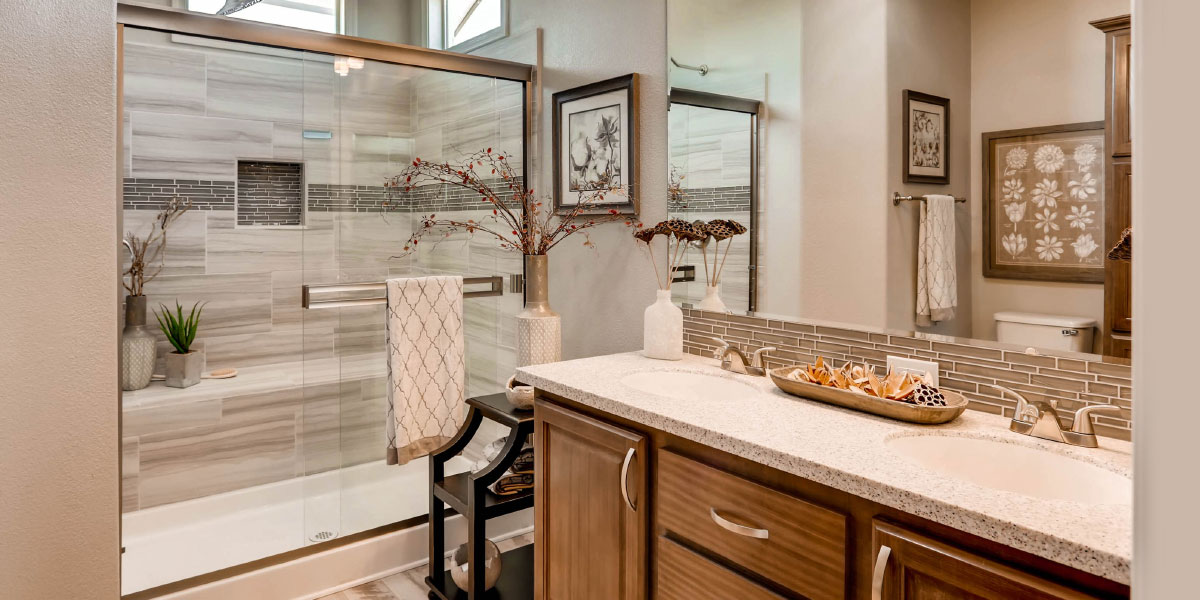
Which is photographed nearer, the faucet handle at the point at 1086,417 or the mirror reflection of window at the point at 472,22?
the faucet handle at the point at 1086,417

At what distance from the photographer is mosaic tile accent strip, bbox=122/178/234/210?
2.53 meters

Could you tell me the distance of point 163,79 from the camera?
2.19 metres

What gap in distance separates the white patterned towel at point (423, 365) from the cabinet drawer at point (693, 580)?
1.27m

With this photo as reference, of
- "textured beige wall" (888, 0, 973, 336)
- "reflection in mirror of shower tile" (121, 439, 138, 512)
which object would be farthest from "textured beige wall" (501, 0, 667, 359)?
"reflection in mirror of shower tile" (121, 439, 138, 512)

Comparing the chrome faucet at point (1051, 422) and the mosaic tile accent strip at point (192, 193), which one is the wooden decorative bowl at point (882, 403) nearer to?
the chrome faucet at point (1051, 422)

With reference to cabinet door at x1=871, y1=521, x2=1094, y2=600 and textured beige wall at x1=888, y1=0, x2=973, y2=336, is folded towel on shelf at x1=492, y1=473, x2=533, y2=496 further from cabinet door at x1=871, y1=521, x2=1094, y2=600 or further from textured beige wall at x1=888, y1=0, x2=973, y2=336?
cabinet door at x1=871, y1=521, x2=1094, y2=600

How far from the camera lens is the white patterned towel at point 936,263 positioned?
1.54 meters

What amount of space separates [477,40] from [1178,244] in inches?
133

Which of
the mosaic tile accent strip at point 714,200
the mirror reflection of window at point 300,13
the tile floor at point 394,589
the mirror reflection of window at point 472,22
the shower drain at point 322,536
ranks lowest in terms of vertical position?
the tile floor at point 394,589

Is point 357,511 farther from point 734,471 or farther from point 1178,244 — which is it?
point 1178,244

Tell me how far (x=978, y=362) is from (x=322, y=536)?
2201 mm

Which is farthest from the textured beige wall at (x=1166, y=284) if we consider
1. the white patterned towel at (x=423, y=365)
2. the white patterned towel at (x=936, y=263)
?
the white patterned towel at (x=423, y=365)

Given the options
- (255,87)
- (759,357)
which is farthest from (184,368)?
(759,357)

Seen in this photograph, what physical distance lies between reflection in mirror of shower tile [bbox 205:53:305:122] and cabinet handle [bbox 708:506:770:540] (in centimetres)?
194
